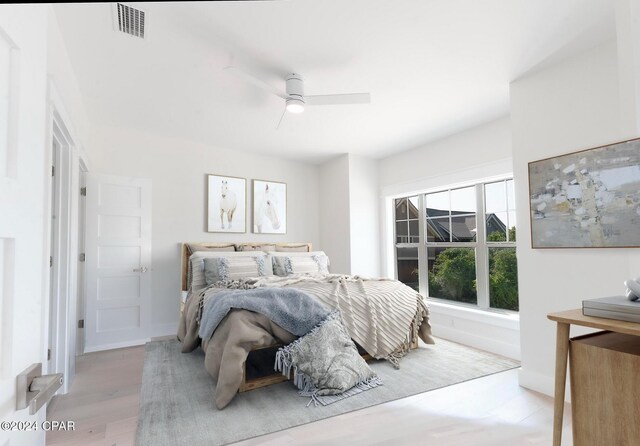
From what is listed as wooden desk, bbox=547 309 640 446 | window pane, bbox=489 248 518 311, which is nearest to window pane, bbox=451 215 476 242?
window pane, bbox=489 248 518 311

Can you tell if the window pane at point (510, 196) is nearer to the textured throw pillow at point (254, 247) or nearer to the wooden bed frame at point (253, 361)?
the wooden bed frame at point (253, 361)

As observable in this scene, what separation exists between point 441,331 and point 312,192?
9.44ft

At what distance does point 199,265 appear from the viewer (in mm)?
3736

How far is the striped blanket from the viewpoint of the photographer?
292cm

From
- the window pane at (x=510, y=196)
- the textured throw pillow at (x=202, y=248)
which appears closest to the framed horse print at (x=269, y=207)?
the textured throw pillow at (x=202, y=248)

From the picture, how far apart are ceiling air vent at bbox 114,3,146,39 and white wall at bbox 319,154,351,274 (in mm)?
3179

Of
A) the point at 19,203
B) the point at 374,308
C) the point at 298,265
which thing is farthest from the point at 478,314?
the point at 19,203

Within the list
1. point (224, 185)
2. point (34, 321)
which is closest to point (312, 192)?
point (224, 185)

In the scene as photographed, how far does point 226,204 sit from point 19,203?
4.09 meters

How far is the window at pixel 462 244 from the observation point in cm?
364

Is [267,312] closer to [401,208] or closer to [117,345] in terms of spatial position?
[117,345]

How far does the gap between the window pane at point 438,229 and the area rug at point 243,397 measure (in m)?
1.50

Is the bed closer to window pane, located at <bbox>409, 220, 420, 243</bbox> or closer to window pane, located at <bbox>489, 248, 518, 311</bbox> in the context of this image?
window pane, located at <bbox>489, 248, 518, 311</bbox>

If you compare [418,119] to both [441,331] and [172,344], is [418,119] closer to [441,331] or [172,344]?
[441,331]
